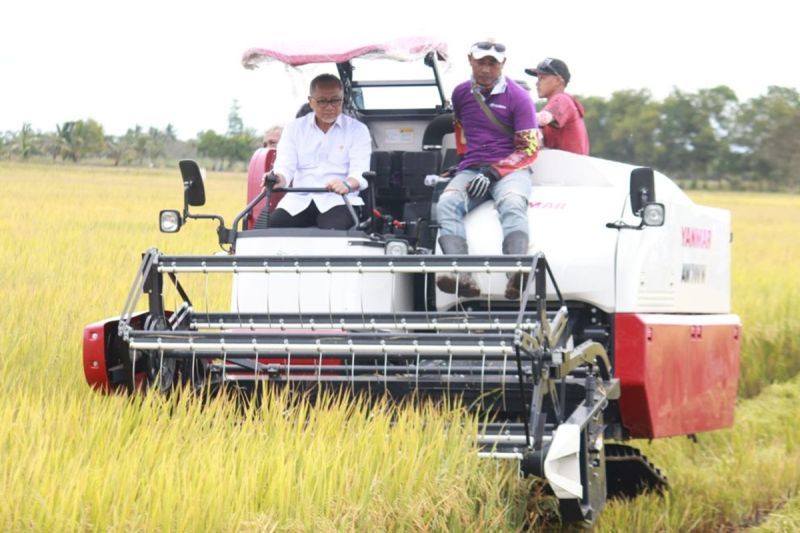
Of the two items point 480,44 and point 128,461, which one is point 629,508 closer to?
point 480,44

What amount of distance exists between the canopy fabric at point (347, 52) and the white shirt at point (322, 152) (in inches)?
15.7

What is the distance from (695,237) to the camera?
7.34 m

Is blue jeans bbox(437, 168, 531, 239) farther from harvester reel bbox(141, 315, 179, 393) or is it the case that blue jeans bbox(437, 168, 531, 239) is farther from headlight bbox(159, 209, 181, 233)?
harvester reel bbox(141, 315, 179, 393)

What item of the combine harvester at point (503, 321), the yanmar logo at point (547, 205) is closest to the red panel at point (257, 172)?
the combine harvester at point (503, 321)

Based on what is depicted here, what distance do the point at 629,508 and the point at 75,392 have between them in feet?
9.43

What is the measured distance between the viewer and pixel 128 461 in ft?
14.3

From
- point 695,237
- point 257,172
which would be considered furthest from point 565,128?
point 257,172

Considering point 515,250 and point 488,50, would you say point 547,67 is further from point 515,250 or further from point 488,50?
point 515,250

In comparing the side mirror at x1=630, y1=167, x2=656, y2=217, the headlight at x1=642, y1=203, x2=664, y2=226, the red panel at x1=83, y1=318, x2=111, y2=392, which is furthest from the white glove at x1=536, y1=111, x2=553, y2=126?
the red panel at x1=83, y1=318, x2=111, y2=392

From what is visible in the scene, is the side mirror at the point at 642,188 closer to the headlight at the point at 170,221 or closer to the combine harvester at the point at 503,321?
the combine harvester at the point at 503,321

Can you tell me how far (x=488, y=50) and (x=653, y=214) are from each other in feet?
4.85

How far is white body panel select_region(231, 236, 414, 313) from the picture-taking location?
6.55m

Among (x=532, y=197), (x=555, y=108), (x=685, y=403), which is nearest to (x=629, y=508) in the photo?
(x=685, y=403)

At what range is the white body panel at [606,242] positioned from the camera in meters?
6.54
